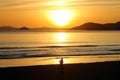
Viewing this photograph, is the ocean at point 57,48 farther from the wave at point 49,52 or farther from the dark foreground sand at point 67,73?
the dark foreground sand at point 67,73

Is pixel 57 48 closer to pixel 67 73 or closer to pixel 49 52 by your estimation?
pixel 49 52

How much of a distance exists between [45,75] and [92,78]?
2332 millimetres

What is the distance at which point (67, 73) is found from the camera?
56.8 ft

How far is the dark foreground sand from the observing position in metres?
16.4

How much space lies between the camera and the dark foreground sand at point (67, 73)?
645 inches

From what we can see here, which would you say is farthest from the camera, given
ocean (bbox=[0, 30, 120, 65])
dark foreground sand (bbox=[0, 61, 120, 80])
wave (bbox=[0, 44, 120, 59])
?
ocean (bbox=[0, 30, 120, 65])

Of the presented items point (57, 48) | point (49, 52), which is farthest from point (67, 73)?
point (57, 48)

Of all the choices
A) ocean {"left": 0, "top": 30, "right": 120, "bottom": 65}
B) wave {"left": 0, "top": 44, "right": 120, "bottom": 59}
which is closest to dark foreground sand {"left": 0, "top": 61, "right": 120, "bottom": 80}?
ocean {"left": 0, "top": 30, "right": 120, "bottom": 65}

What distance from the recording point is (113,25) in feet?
541

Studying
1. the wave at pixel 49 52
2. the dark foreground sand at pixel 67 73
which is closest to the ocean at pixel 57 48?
the wave at pixel 49 52

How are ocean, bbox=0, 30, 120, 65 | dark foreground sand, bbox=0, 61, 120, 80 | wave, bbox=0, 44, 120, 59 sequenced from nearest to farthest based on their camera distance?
dark foreground sand, bbox=0, 61, 120, 80
wave, bbox=0, 44, 120, 59
ocean, bbox=0, 30, 120, 65

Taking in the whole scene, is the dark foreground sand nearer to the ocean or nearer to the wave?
the ocean

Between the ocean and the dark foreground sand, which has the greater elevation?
the ocean

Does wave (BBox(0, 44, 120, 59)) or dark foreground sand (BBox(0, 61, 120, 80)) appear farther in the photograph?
wave (BBox(0, 44, 120, 59))
